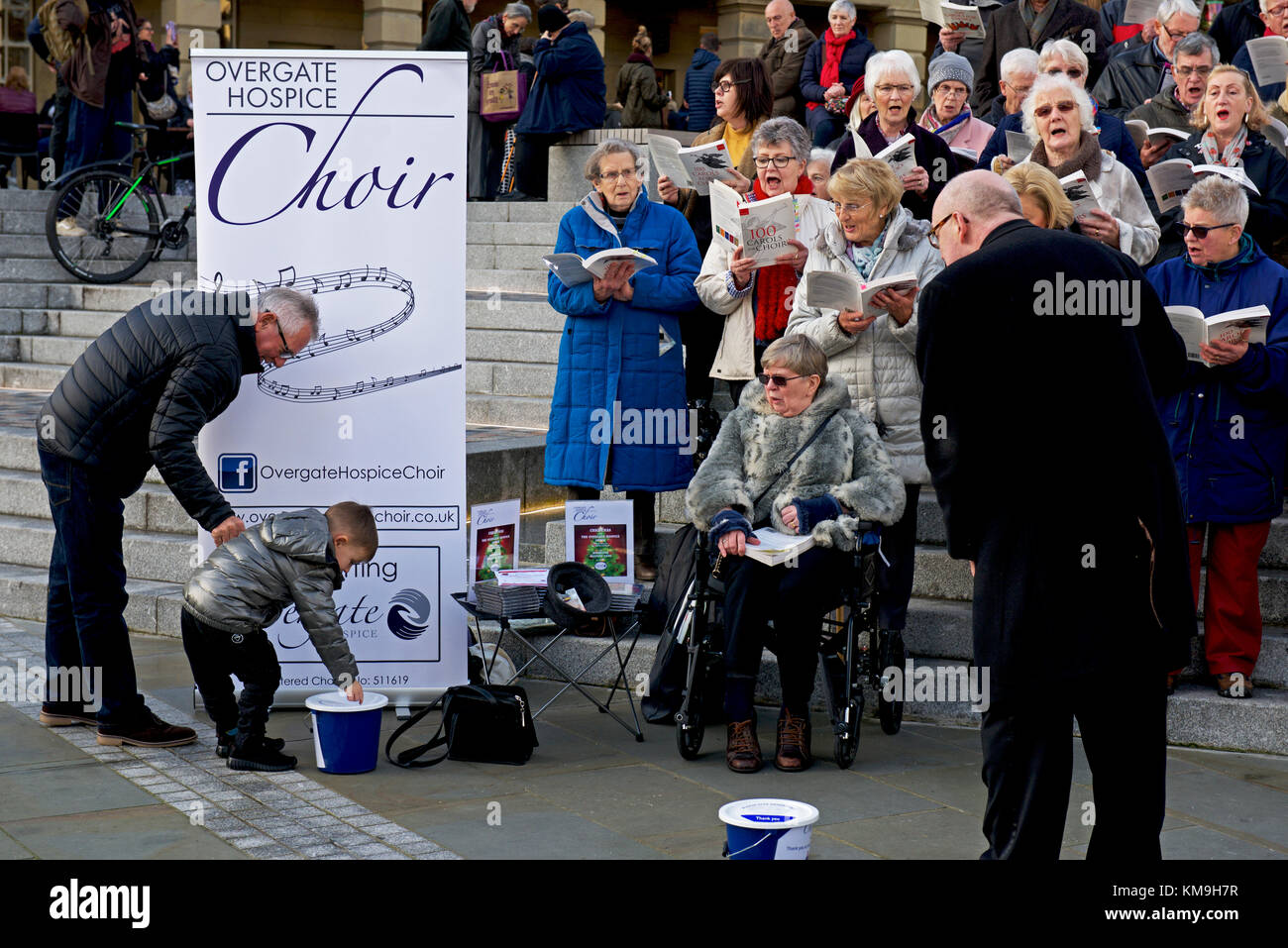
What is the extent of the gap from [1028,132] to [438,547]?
10.2 feet

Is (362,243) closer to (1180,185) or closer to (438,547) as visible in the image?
(438,547)

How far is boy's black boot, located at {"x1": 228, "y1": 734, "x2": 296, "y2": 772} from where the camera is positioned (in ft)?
18.2

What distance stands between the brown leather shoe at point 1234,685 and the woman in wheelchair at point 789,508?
1476 mm

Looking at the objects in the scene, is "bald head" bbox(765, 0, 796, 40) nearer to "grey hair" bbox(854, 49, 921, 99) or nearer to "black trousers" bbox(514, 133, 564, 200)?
"black trousers" bbox(514, 133, 564, 200)

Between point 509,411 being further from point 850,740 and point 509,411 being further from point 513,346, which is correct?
point 850,740

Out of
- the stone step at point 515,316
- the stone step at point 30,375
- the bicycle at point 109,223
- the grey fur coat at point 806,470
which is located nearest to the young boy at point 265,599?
the grey fur coat at point 806,470

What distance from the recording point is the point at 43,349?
11539 millimetres

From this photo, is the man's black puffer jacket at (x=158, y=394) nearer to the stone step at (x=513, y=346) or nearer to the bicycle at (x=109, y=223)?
the stone step at (x=513, y=346)

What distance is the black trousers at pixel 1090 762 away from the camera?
3.88 m

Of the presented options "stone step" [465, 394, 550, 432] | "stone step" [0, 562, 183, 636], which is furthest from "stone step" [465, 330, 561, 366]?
"stone step" [0, 562, 183, 636]

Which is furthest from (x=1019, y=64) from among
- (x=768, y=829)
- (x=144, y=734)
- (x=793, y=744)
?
(x=144, y=734)

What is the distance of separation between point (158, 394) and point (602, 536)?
75.4 inches
